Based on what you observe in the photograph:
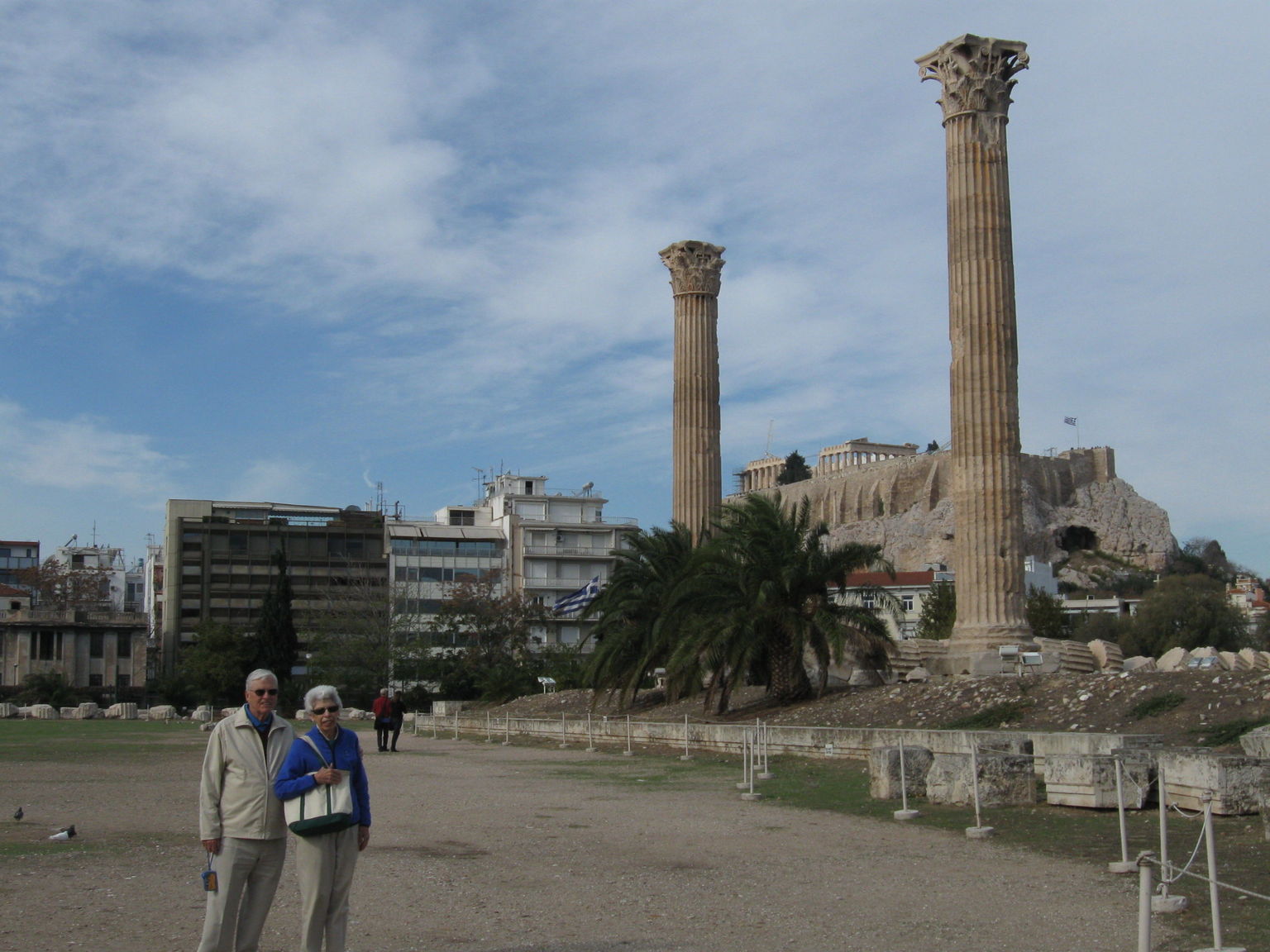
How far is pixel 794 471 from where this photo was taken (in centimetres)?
17250

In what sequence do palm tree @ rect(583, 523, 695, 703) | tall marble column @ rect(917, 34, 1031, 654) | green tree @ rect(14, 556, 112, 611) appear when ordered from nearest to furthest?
tall marble column @ rect(917, 34, 1031, 654), palm tree @ rect(583, 523, 695, 703), green tree @ rect(14, 556, 112, 611)

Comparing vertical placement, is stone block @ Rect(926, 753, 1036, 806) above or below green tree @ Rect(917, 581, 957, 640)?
below

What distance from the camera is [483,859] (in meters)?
9.93

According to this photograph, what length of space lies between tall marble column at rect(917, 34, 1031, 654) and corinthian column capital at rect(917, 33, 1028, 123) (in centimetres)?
2

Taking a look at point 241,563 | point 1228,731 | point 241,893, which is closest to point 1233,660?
point 1228,731

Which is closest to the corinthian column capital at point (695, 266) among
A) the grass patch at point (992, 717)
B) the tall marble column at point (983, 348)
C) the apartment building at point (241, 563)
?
the tall marble column at point (983, 348)

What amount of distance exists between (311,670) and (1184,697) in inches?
1936

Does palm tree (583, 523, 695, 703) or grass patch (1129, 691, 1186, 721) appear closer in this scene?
grass patch (1129, 691, 1186, 721)

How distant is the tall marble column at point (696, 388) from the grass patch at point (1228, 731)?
21.5 meters

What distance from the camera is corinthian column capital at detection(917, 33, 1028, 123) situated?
27.5 m

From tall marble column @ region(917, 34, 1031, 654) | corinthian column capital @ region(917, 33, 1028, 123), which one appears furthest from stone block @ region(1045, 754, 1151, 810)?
corinthian column capital @ region(917, 33, 1028, 123)

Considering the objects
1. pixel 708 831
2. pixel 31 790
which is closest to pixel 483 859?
pixel 708 831

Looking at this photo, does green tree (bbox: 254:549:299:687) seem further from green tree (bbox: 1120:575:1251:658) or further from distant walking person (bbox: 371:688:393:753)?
green tree (bbox: 1120:575:1251:658)

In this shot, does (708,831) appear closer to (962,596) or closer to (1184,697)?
(1184,697)
